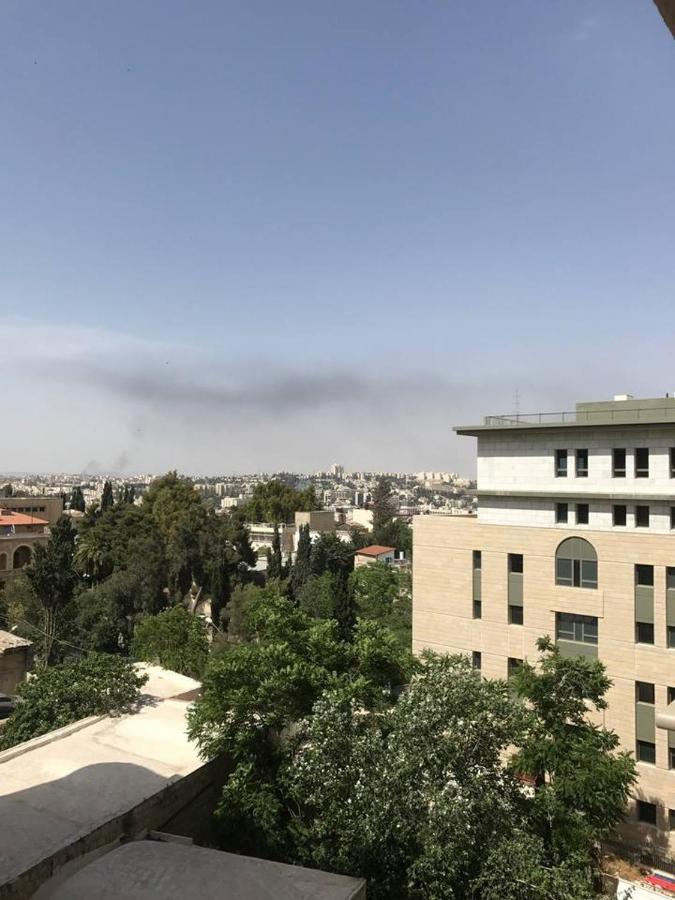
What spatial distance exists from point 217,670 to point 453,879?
20.2ft

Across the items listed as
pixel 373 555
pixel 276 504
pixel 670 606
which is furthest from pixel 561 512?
pixel 276 504

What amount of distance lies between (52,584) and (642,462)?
2887 cm

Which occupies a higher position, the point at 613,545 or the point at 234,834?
the point at 613,545

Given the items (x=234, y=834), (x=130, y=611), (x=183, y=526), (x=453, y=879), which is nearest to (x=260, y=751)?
(x=234, y=834)

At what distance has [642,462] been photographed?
69.2 feet

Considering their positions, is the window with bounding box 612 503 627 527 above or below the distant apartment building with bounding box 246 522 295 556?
above

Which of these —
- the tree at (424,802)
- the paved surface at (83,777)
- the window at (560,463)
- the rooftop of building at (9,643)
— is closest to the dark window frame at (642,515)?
the window at (560,463)

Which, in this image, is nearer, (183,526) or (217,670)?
(217,670)

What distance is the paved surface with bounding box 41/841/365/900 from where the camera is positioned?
759cm

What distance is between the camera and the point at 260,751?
13414 mm

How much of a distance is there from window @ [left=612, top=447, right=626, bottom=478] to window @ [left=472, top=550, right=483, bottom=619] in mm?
5909

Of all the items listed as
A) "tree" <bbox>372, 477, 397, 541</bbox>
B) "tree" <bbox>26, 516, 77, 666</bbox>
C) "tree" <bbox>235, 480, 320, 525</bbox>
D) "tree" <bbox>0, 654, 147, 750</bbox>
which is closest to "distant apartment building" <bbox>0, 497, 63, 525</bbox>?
"tree" <bbox>26, 516, 77, 666</bbox>

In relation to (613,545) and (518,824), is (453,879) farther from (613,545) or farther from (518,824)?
(613,545)

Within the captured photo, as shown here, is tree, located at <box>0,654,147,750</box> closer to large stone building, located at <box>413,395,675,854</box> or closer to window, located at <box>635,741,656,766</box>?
large stone building, located at <box>413,395,675,854</box>
